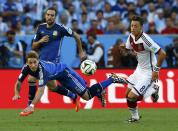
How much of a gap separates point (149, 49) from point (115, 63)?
7810 mm

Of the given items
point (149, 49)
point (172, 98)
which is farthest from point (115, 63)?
point (149, 49)

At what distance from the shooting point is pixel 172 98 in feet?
63.5

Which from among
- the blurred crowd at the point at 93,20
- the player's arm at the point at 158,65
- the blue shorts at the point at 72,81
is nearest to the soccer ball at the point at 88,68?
the blue shorts at the point at 72,81

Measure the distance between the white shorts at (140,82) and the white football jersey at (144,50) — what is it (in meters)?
0.12

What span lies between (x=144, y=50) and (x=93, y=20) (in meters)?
9.29

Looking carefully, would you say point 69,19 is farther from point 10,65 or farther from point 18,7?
point 10,65

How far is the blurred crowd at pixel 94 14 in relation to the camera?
23.1 m

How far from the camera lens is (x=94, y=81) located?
19.8 meters

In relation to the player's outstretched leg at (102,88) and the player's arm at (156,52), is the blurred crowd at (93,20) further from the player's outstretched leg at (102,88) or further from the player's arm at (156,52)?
the player's arm at (156,52)

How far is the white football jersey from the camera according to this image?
13.8 metres
